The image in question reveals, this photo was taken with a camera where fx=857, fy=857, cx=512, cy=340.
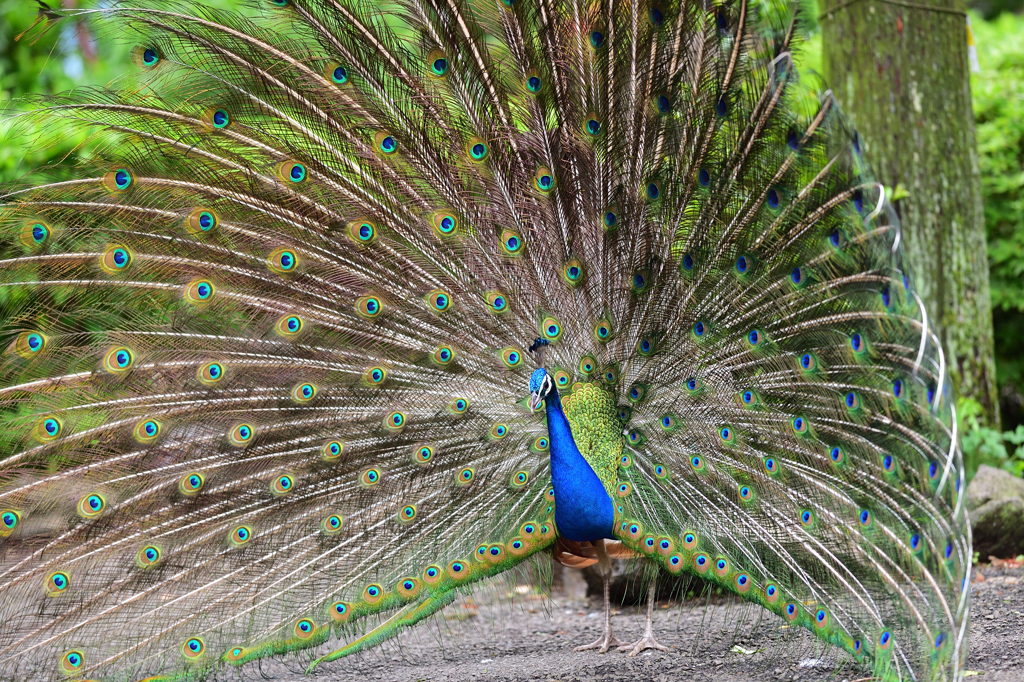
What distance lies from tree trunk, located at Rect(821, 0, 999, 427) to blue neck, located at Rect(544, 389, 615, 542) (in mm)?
2878

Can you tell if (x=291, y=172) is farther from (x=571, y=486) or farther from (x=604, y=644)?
(x=604, y=644)

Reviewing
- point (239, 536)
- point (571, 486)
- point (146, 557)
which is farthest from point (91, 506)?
point (571, 486)

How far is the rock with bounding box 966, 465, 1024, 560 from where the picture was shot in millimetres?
4754

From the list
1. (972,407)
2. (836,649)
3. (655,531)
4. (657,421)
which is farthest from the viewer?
(972,407)

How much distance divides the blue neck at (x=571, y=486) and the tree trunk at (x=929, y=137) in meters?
2.88

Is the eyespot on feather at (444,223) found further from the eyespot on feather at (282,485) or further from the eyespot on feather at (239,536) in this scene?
the eyespot on feather at (239,536)

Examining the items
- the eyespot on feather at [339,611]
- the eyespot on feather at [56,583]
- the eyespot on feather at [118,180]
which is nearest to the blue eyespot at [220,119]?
the eyespot on feather at [118,180]

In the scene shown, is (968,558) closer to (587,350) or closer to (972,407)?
(587,350)

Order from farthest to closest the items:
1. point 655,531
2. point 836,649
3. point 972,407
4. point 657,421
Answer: point 972,407 < point 657,421 < point 655,531 < point 836,649

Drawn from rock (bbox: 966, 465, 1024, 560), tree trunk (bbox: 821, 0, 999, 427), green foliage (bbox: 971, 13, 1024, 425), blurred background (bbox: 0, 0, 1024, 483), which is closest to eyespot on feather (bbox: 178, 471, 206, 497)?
blurred background (bbox: 0, 0, 1024, 483)

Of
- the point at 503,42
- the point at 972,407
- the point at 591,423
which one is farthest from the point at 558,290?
the point at 972,407

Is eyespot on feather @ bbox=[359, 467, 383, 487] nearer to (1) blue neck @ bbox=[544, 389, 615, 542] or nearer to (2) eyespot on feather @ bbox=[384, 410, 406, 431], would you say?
(2) eyespot on feather @ bbox=[384, 410, 406, 431]

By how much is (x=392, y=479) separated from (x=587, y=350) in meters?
1.02

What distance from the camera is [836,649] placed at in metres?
3.32
